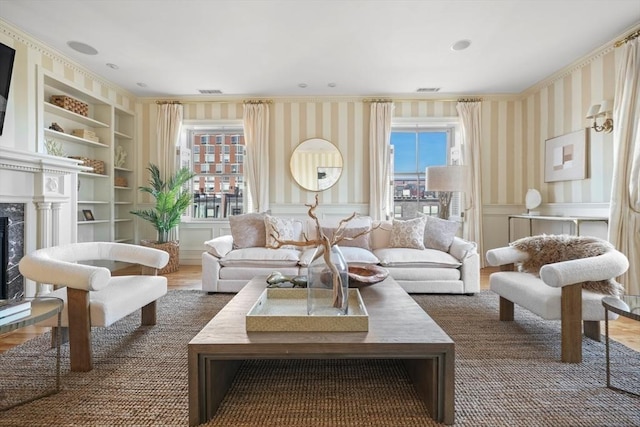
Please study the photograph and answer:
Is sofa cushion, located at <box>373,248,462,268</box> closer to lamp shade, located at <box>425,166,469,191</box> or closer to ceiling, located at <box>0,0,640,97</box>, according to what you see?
lamp shade, located at <box>425,166,469,191</box>

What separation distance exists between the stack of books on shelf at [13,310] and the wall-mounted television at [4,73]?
7.86 feet

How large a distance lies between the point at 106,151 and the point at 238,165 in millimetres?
1941

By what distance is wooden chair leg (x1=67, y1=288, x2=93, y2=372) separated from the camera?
1741mm

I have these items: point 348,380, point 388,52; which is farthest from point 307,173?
point 348,380

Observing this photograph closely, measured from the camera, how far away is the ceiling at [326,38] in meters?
2.81

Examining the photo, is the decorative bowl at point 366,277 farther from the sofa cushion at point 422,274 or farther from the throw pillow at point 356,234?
the throw pillow at point 356,234

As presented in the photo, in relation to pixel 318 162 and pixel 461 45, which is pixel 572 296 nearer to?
pixel 461 45

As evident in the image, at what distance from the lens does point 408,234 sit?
3.64m

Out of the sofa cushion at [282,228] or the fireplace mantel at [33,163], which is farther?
the sofa cushion at [282,228]

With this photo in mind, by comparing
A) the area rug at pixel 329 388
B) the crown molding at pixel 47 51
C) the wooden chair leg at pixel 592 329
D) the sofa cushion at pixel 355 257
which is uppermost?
the crown molding at pixel 47 51

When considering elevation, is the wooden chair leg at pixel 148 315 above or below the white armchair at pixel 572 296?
below

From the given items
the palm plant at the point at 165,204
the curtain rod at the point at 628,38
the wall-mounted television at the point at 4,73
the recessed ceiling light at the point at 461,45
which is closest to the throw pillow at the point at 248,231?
the palm plant at the point at 165,204

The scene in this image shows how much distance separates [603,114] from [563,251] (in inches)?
87.3

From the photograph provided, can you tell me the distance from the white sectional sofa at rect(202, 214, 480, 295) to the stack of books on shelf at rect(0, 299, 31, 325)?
1886mm
